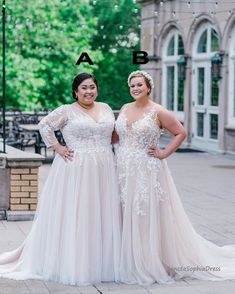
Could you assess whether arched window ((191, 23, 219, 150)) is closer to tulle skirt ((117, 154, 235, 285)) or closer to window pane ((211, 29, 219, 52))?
window pane ((211, 29, 219, 52))

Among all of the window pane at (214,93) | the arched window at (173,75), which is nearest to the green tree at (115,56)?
the arched window at (173,75)

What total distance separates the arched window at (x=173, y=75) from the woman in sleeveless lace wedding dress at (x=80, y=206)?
57.7 feet

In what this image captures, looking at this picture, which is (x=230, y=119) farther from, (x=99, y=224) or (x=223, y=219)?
(x=99, y=224)

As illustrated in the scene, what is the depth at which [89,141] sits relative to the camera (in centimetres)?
707

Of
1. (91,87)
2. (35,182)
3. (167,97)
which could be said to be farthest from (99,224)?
(167,97)

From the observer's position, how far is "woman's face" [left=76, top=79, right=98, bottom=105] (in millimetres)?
7090

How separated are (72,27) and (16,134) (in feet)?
55.4

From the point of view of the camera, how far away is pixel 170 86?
1011 inches

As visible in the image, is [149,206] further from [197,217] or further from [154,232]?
[197,217]

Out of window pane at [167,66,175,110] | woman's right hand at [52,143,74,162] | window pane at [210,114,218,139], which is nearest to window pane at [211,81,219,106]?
window pane at [210,114,218,139]

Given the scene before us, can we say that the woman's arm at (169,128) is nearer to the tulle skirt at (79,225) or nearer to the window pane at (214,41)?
the tulle skirt at (79,225)

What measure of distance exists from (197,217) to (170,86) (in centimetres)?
1552

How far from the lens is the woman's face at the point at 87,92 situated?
7.09 metres

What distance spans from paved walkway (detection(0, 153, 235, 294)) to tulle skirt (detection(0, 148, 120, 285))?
17cm
